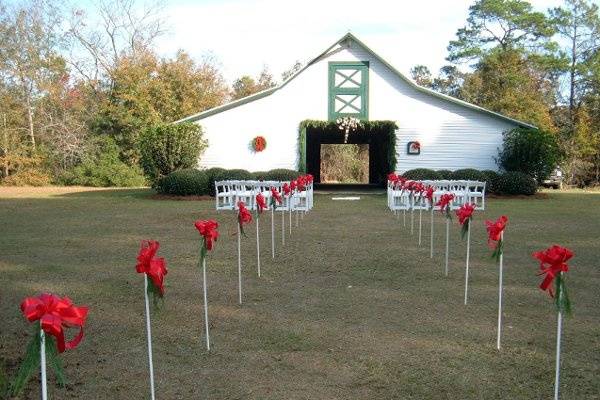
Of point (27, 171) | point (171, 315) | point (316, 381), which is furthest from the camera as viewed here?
point (27, 171)

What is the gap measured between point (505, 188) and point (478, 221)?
9.27 metres

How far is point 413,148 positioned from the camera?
2498 cm

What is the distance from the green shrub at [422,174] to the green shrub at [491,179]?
6.34 ft

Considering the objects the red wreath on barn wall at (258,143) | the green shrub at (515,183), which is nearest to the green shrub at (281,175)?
the red wreath on barn wall at (258,143)

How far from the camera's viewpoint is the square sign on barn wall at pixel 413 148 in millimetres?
24953

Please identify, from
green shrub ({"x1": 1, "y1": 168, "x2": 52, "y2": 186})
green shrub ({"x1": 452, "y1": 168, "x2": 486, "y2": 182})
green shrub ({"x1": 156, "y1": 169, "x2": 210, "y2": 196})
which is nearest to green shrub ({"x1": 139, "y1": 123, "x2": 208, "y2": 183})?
green shrub ({"x1": 156, "y1": 169, "x2": 210, "y2": 196})

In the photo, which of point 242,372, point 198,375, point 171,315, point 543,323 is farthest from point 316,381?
point 543,323

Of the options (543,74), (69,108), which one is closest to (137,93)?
(69,108)

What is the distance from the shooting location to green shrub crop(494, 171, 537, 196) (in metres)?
23.2

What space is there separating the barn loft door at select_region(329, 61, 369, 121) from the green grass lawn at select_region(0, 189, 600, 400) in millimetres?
13967

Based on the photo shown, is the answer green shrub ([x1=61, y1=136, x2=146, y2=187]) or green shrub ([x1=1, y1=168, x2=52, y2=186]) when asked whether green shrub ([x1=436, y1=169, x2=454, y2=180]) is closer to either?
green shrub ([x1=61, y1=136, x2=146, y2=187])

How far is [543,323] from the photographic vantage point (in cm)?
580

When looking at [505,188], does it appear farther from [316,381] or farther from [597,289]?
[316,381]

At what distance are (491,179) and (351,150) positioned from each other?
788 inches
